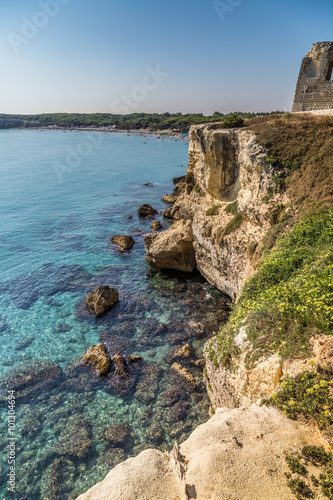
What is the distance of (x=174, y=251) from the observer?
2961 centimetres

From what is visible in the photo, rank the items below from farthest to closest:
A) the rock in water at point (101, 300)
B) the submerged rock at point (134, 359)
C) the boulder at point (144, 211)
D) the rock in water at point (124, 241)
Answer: the boulder at point (144, 211) < the rock in water at point (124, 241) < the rock in water at point (101, 300) < the submerged rock at point (134, 359)

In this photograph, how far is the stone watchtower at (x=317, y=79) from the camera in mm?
25938

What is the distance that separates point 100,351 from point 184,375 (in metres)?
5.96

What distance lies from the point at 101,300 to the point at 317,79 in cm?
2879

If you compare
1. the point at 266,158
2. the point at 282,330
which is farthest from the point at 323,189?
the point at 282,330

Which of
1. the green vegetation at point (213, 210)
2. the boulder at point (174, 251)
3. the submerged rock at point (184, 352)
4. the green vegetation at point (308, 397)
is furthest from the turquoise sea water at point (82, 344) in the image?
the green vegetation at point (308, 397)

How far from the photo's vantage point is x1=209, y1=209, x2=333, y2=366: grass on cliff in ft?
31.9

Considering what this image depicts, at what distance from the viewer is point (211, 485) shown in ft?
21.4

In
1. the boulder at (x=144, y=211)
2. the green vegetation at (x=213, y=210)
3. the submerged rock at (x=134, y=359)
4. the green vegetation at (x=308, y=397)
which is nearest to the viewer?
the green vegetation at (x=308, y=397)

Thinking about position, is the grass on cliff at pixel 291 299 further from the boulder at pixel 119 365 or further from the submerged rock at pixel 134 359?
the boulder at pixel 119 365

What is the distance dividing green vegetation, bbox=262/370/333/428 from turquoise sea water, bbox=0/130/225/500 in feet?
27.7

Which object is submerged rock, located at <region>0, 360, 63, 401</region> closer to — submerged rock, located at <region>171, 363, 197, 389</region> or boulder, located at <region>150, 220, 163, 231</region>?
submerged rock, located at <region>171, 363, 197, 389</region>

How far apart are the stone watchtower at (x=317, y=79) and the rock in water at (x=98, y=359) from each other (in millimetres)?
29813

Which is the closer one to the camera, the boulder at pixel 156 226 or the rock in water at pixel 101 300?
the rock in water at pixel 101 300
